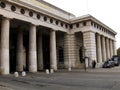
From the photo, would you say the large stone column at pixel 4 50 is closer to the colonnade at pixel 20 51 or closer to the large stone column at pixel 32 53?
the colonnade at pixel 20 51

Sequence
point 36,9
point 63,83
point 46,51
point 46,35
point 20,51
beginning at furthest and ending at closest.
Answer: point 46,51
point 46,35
point 20,51
point 36,9
point 63,83

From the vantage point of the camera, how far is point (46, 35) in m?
48.8

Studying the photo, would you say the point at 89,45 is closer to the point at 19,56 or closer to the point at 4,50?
the point at 19,56

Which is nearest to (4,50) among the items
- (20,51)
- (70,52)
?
(20,51)

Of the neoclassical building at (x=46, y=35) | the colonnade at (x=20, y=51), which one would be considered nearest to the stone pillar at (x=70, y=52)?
the neoclassical building at (x=46, y=35)

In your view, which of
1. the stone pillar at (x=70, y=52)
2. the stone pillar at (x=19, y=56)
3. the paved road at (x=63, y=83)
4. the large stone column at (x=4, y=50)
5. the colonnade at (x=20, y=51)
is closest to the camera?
the paved road at (x=63, y=83)

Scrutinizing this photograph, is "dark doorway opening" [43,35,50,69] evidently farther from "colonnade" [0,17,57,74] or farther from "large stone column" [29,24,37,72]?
"large stone column" [29,24,37,72]

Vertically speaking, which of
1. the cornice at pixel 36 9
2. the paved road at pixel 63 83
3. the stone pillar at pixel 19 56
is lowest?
the paved road at pixel 63 83

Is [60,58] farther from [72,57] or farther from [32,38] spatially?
[32,38]

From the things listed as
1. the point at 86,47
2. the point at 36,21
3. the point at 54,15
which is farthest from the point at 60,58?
the point at 36,21

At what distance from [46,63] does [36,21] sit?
703 inches

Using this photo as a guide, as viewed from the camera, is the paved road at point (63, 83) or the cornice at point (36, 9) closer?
the paved road at point (63, 83)

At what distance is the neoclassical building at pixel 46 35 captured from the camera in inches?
1145

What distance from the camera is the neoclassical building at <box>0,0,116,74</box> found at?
29094 millimetres
